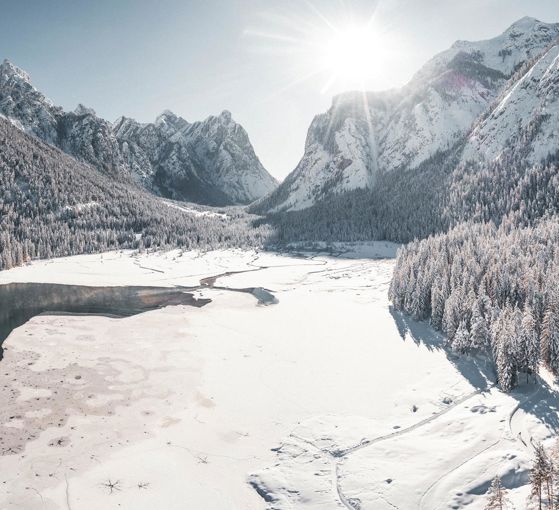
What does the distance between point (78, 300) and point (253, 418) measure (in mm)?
66163

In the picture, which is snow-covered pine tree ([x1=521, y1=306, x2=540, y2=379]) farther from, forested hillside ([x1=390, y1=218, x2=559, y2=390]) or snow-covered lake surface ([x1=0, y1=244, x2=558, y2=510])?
snow-covered lake surface ([x1=0, y1=244, x2=558, y2=510])

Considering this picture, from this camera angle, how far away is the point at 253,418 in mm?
39438

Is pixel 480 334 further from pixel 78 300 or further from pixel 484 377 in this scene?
pixel 78 300

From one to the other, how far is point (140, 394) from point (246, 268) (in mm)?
103362

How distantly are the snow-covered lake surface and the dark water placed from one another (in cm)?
702

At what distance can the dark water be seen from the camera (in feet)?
258

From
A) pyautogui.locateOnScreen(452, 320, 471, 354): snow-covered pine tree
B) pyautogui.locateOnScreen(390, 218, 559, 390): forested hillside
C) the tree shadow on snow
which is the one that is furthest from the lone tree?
pyautogui.locateOnScreen(452, 320, 471, 354): snow-covered pine tree

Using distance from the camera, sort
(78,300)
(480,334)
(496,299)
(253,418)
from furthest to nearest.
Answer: (78,300) → (496,299) → (480,334) → (253,418)

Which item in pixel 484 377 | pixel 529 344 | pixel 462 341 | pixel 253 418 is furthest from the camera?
pixel 462 341

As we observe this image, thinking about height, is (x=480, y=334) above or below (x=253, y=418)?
above

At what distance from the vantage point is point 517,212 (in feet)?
486

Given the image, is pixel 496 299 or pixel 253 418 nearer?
pixel 253 418

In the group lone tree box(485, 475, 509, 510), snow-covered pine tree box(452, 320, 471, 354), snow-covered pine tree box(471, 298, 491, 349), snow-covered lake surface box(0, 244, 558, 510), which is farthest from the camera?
snow-covered pine tree box(452, 320, 471, 354)

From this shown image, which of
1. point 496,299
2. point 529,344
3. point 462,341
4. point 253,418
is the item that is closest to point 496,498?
point 253,418
